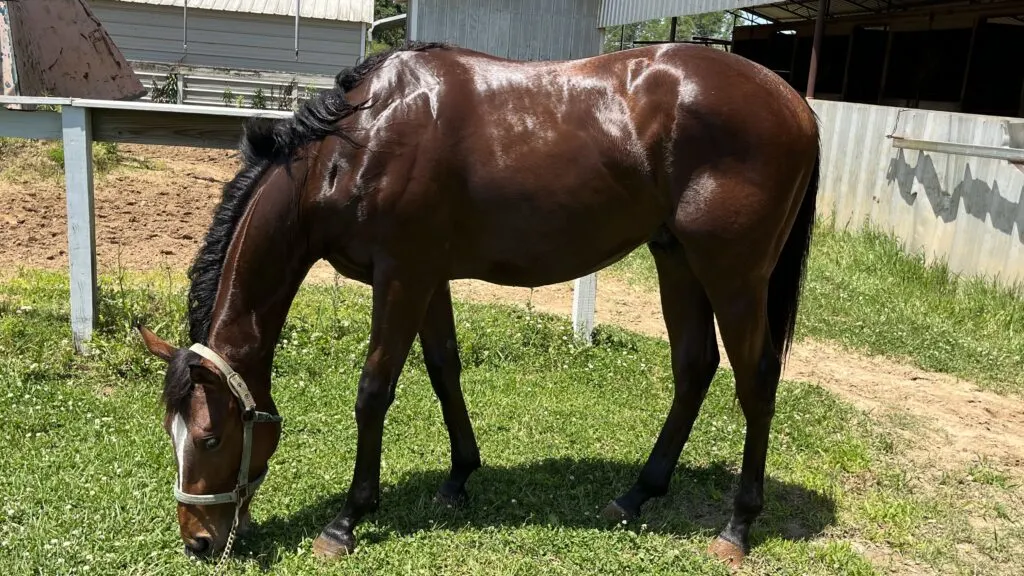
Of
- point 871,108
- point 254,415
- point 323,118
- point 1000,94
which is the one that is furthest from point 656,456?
point 1000,94

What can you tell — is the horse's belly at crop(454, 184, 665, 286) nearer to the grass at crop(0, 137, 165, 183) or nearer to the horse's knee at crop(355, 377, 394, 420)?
the horse's knee at crop(355, 377, 394, 420)

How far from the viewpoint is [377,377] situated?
3.30m

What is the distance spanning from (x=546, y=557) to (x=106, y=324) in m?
3.30

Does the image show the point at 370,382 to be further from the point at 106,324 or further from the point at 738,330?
the point at 106,324

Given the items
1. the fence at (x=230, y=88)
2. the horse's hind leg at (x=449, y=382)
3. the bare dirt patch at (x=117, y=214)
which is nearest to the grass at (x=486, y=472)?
the horse's hind leg at (x=449, y=382)

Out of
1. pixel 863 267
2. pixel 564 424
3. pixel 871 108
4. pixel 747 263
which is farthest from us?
pixel 871 108

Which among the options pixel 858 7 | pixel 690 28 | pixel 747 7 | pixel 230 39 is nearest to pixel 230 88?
pixel 230 39

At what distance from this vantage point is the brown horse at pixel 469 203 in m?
3.16

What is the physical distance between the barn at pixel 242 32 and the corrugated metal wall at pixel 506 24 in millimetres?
6671

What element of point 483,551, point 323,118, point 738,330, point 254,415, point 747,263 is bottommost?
point 483,551

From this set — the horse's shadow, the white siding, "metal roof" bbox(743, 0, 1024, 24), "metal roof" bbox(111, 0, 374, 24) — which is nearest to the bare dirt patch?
the horse's shadow

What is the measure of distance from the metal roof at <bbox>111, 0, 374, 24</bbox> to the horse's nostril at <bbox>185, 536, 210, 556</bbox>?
58.5 ft

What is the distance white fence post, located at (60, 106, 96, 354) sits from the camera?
4867 mm

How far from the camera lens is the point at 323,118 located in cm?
325
